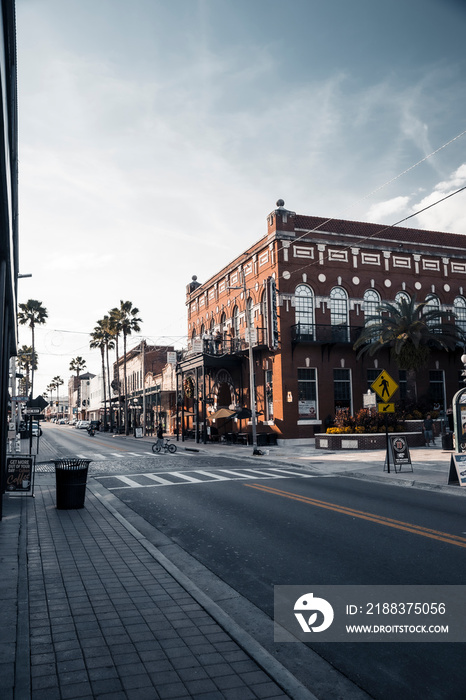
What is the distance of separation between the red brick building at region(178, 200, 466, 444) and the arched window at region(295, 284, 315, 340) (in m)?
0.06

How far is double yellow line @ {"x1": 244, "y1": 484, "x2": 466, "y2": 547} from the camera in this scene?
8.08 meters

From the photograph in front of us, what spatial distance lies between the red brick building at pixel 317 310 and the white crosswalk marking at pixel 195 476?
13446mm

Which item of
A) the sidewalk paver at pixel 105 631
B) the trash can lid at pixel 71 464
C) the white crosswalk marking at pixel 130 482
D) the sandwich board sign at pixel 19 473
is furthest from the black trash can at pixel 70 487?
the white crosswalk marking at pixel 130 482

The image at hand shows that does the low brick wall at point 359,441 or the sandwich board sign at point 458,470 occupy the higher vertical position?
the sandwich board sign at point 458,470

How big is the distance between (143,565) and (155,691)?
128 inches

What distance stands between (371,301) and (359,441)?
503 inches

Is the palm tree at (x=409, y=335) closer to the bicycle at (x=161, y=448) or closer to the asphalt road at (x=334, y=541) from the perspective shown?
the bicycle at (x=161, y=448)

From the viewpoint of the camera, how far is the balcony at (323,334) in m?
32.4

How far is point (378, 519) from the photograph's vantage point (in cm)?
959

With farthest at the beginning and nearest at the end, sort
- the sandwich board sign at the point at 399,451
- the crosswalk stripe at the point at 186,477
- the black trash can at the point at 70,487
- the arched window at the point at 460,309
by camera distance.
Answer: the arched window at the point at 460,309, the sandwich board sign at the point at 399,451, the crosswalk stripe at the point at 186,477, the black trash can at the point at 70,487

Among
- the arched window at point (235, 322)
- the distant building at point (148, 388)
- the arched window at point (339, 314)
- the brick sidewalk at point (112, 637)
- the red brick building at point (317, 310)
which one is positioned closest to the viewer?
the brick sidewalk at point (112, 637)

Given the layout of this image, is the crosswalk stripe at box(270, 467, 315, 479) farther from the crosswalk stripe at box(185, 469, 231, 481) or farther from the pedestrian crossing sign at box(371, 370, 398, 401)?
the pedestrian crossing sign at box(371, 370, 398, 401)

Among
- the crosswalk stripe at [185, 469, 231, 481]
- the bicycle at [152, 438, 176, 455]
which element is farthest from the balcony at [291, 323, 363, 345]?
the crosswalk stripe at [185, 469, 231, 481]

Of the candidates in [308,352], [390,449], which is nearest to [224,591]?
[390,449]
